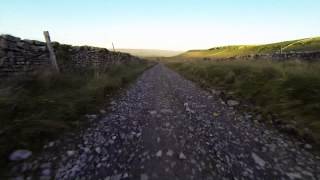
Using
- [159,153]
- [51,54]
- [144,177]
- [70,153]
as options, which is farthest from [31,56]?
[144,177]

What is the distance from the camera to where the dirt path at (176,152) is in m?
3.09

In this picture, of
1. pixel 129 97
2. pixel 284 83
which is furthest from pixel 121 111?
pixel 284 83

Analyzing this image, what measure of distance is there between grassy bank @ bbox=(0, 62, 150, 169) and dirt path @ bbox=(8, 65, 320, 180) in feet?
1.71

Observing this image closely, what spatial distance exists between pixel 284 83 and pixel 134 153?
5.47 metres

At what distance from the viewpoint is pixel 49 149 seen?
3.87 m

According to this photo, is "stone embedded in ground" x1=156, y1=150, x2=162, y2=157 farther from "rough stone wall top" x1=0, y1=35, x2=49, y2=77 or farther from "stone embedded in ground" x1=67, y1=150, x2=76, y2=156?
"rough stone wall top" x1=0, y1=35, x2=49, y2=77

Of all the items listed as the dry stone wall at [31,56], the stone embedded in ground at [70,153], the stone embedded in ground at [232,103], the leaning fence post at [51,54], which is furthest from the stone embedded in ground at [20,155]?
the leaning fence post at [51,54]

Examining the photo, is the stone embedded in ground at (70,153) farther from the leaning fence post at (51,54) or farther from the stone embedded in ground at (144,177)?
the leaning fence post at (51,54)

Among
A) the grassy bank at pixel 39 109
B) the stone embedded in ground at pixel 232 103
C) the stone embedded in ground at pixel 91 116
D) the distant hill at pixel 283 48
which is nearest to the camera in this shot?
the grassy bank at pixel 39 109

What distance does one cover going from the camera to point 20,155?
11.7 feet

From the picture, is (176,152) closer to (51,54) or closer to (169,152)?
(169,152)

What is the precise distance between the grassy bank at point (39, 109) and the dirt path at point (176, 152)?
0.52 m

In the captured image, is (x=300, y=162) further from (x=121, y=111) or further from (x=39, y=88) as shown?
(x=39, y=88)

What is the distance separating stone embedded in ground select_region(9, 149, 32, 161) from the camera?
3485mm
